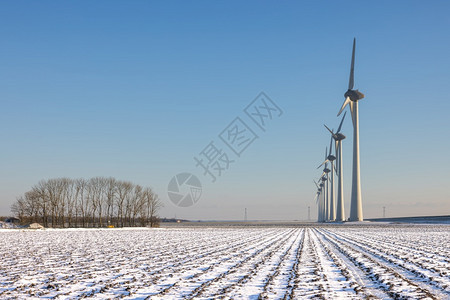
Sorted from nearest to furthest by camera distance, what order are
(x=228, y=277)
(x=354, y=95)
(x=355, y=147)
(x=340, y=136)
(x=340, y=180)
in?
(x=228, y=277) → (x=355, y=147) → (x=354, y=95) → (x=340, y=180) → (x=340, y=136)

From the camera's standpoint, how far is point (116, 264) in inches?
615

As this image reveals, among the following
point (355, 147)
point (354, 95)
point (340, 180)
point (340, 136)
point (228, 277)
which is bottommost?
point (228, 277)

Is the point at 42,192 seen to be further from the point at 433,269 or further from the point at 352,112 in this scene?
the point at 433,269

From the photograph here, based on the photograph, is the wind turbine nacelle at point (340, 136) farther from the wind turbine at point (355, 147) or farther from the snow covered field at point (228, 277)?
the snow covered field at point (228, 277)

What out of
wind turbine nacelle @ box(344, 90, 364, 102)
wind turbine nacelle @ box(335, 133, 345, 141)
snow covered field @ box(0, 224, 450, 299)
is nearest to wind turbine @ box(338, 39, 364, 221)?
wind turbine nacelle @ box(344, 90, 364, 102)

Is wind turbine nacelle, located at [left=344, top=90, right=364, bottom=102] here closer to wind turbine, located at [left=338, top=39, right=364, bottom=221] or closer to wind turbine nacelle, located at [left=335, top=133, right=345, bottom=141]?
wind turbine, located at [left=338, top=39, right=364, bottom=221]

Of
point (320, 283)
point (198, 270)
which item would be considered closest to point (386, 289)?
point (320, 283)

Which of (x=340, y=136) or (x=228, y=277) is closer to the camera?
(x=228, y=277)

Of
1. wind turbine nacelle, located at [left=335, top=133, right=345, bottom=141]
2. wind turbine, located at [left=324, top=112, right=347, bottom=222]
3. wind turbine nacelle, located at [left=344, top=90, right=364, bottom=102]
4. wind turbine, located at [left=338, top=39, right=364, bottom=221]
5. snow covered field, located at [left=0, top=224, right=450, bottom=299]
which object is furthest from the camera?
wind turbine nacelle, located at [left=335, top=133, right=345, bottom=141]

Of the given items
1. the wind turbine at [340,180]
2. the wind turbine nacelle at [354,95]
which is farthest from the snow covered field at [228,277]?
the wind turbine at [340,180]

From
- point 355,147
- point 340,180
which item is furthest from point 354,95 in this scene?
point 340,180

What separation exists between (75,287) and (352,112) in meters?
83.1

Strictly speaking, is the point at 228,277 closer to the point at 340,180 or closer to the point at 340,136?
the point at 340,180

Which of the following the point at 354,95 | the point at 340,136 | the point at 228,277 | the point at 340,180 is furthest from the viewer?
the point at 340,136
